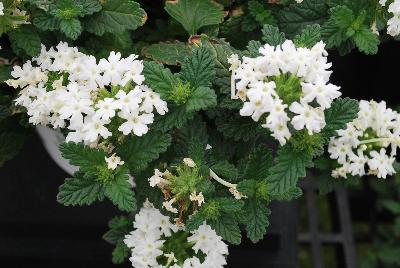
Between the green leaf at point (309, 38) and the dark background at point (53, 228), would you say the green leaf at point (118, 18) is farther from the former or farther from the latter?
the dark background at point (53, 228)

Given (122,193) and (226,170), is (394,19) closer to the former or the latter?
(226,170)

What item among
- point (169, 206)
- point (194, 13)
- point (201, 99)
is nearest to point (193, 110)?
point (201, 99)

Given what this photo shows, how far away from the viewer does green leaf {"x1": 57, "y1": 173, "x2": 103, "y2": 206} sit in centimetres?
75

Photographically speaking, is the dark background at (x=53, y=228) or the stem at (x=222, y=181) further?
the dark background at (x=53, y=228)

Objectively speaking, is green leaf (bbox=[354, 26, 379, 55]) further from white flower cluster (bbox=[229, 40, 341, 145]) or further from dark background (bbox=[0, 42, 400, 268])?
dark background (bbox=[0, 42, 400, 268])

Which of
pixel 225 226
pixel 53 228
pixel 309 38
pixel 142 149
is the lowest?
pixel 53 228

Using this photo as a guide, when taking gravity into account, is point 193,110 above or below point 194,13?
below

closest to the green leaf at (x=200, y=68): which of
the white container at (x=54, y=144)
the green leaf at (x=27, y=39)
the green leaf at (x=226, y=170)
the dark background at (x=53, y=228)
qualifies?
the green leaf at (x=226, y=170)

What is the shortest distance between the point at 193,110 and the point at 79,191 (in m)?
0.17

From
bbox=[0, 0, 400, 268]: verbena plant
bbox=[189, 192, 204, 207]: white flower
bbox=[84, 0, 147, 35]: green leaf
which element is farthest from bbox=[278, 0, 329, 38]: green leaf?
bbox=[189, 192, 204, 207]: white flower

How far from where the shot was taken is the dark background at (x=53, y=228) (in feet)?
3.77

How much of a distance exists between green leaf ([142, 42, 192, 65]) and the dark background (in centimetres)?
40

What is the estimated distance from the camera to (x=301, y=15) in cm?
90

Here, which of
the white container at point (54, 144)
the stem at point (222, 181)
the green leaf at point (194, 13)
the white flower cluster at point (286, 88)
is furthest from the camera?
the white container at point (54, 144)
